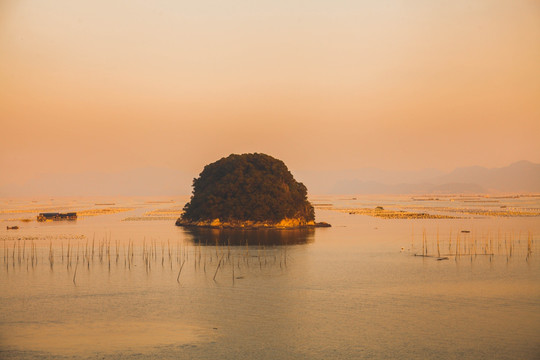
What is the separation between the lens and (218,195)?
3022 inches

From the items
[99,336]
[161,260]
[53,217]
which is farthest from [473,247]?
[53,217]

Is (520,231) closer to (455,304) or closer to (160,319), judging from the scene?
(455,304)

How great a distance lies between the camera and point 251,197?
7444 centimetres

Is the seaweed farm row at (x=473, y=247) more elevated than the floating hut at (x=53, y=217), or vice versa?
the floating hut at (x=53, y=217)

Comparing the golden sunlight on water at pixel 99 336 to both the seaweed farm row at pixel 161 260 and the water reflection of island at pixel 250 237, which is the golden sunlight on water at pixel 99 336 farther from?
the water reflection of island at pixel 250 237

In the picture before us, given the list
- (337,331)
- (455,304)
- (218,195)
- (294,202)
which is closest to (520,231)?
(294,202)

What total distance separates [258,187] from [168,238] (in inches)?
655

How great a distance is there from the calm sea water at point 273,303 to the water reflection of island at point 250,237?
446 centimetres

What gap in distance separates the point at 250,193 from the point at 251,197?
0.59 metres

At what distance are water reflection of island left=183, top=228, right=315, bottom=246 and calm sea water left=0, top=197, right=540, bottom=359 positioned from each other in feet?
14.6

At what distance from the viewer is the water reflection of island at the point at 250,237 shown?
2314 inches

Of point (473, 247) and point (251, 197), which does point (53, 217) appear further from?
point (473, 247)

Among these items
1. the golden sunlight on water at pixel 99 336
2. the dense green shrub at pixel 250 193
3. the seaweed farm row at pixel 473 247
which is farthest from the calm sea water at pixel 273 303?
the dense green shrub at pixel 250 193

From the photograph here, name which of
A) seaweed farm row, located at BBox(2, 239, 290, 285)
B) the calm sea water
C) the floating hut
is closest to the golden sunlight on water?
the calm sea water
